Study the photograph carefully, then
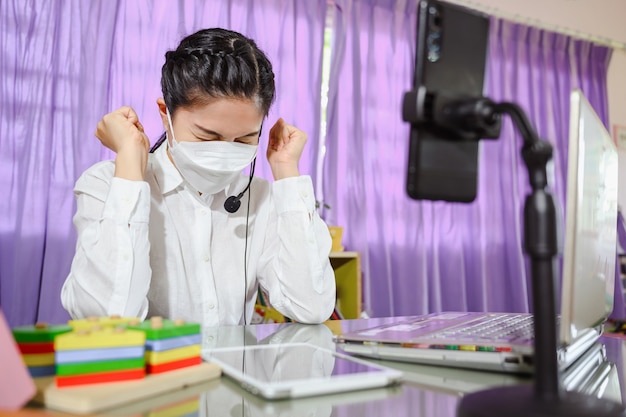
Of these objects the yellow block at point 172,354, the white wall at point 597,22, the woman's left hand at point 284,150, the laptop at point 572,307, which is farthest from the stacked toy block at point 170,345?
the white wall at point 597,22

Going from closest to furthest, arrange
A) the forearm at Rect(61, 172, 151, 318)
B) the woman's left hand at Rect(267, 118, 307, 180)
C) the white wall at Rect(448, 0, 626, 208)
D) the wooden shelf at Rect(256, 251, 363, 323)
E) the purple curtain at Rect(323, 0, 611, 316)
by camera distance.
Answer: the forearm at Rect(61, 172, 151, 318) < the woman's left hand at Rect(267, 118, 307, 180) < the wooden shelf at Rect(256, 251, 363, 323) < the purple curtain at Rect(323, 0, 611, 316) < the white wall at Rect(448, 0, 626, 208)

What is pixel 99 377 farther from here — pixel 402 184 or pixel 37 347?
pixel 402 184

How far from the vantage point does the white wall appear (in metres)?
3.44

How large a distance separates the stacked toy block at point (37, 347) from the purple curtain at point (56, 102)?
1.77 meters

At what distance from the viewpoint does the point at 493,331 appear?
30.3 inches

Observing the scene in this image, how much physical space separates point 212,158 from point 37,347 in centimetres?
70

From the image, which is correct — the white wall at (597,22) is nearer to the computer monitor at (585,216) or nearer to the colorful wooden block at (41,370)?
the computer monitor at (585,216)

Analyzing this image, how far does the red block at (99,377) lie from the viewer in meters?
0.48

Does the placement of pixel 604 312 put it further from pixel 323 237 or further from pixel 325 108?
pixel 325 108

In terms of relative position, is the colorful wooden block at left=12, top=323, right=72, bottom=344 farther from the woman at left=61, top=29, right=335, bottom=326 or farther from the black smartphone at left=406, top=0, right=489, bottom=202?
the woman at left=61, top=29, right=335, bottom=326

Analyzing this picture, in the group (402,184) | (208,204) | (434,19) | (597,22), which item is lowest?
(208,204)

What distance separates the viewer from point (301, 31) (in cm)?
282

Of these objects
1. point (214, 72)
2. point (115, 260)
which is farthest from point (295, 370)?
point (214, 72)

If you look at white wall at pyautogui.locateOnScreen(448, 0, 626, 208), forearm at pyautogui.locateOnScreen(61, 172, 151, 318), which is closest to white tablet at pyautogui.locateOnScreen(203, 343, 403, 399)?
forearm at pyautogui.locateOnScreen(61, 172, 151, 318)
